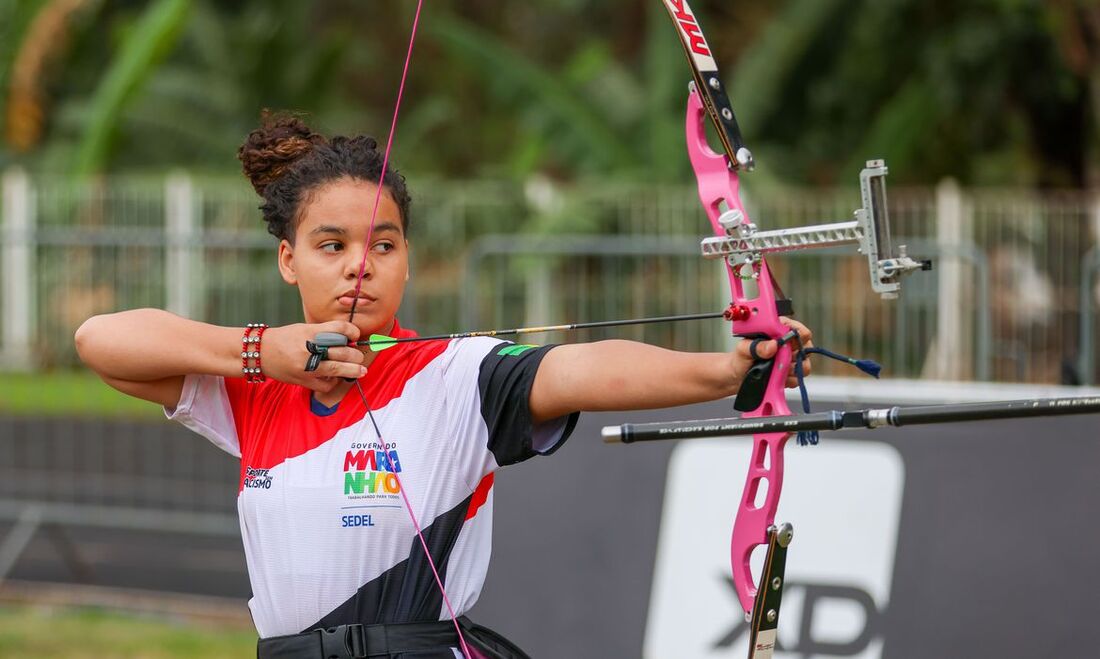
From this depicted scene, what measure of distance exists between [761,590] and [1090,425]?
8.04ft

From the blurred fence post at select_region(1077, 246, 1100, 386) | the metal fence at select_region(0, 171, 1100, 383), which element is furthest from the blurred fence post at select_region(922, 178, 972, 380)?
the blurred fence post at select_region(1077, 246, 1100, 386)

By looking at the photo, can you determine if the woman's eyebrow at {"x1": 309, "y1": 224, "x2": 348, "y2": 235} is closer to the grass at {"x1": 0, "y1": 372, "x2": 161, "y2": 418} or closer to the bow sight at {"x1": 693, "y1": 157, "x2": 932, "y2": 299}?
the bow sight at {"x1": 693, "y1": 157, "x2": 932, "y2": 299}

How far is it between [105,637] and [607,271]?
13.1ft

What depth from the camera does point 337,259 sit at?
263cm

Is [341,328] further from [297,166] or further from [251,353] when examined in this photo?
[297,166]

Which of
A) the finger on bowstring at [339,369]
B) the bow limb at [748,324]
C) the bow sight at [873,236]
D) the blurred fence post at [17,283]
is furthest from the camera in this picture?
the blurred fence post at [17,283]

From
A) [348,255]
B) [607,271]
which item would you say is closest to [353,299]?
[348,255]

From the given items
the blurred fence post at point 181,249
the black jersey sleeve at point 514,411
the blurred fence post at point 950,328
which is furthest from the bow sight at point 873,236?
the blurred fence post at point 181,249

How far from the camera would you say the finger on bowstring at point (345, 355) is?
99.2 inches

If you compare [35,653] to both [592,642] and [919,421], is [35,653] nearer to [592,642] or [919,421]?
[592,642]

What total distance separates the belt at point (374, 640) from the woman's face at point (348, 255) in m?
0.52

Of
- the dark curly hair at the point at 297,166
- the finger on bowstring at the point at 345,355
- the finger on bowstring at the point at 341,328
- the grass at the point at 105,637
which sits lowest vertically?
the grass at the point at 105,637

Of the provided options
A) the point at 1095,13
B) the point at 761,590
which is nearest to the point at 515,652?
the point at 761,590

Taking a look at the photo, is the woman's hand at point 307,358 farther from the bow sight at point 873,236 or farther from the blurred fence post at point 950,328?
the blurred fence post at point 950,328
